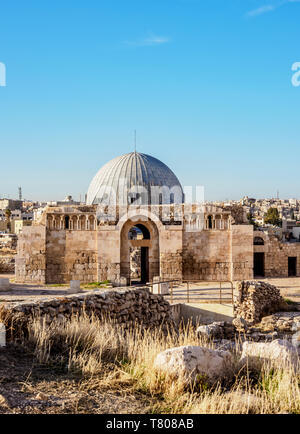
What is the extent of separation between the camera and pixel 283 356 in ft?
15.4

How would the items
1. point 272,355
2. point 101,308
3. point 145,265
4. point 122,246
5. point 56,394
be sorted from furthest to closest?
1. point 145,265
2. point 122,246
3. point 101,308
4. point 272,355
5. point 56,394

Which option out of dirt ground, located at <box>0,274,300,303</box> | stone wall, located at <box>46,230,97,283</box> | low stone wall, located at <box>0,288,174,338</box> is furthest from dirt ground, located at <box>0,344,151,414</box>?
stone wall, located at <box>46,230,97,283</box>

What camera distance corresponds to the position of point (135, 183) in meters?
28.7

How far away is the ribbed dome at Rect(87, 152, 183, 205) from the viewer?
28.5m

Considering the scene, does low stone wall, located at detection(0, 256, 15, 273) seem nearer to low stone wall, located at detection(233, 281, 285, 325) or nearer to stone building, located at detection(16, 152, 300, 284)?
stone building, located at detection(16, 152, 300, 284)

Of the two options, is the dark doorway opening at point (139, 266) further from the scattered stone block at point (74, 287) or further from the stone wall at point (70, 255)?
the scattered stone block at point (74, 287)

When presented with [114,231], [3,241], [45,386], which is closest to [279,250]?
[114,231]

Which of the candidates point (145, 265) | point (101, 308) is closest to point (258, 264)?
point (145, 265)

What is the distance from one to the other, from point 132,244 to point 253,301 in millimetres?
9209

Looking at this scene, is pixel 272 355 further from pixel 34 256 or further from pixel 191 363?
pixel 34 256

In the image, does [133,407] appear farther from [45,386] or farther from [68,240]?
[68,240]

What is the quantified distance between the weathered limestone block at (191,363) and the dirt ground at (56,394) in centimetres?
36

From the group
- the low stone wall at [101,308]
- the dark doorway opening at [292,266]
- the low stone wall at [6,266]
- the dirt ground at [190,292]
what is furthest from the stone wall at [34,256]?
the dark doorway opening at [292,266]
